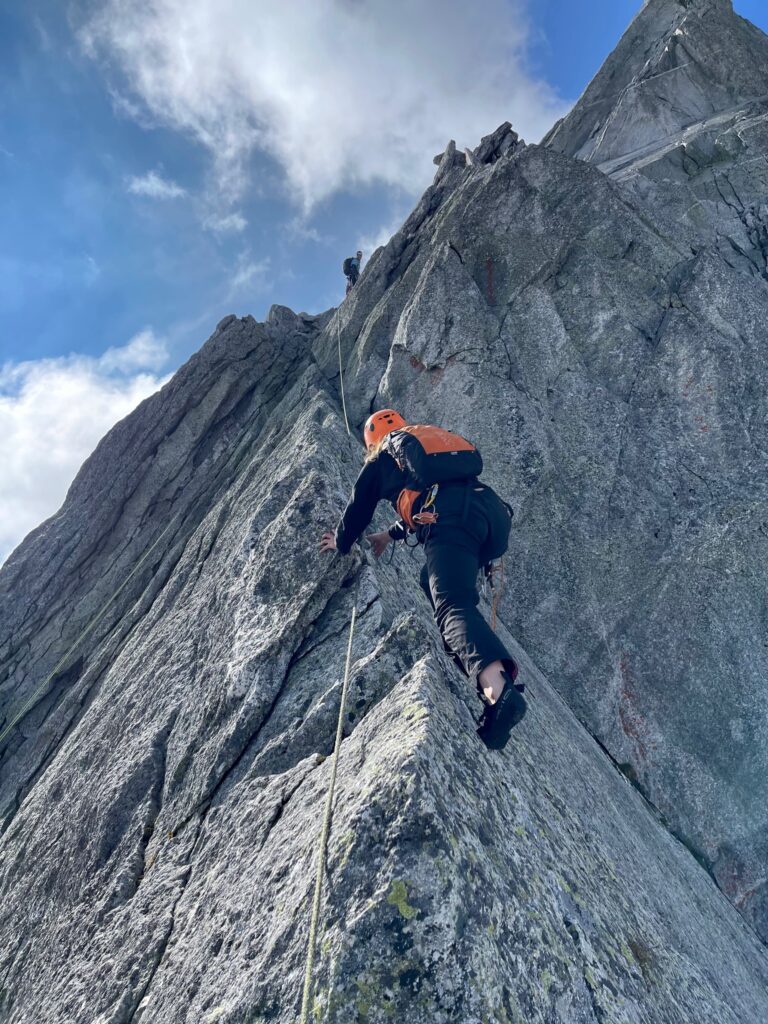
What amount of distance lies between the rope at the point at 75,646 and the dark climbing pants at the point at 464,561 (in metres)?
9.17

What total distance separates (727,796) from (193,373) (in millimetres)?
16627

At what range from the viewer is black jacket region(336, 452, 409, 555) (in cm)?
745

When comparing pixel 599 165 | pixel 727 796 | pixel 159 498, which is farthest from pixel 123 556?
pixel 599 165

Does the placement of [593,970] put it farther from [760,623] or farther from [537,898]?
[760,623]

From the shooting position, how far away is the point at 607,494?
11328mm

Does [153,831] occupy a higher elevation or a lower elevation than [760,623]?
higher

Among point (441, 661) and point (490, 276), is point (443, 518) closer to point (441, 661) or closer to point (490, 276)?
point (441, 661)

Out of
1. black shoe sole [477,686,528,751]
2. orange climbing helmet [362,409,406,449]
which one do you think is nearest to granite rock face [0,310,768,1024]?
black shoe sole [477,686,528,751]

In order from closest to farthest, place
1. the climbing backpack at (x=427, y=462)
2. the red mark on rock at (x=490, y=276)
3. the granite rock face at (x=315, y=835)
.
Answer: the granite rock face at (x=315, y=835) < the climbing backpack at (x=427, y=462) < the red mark on rock at (x=490, y=276)

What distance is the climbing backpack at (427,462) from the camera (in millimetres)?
7109

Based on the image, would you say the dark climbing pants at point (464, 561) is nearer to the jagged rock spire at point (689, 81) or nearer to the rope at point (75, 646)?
the rope at point (75, 646)

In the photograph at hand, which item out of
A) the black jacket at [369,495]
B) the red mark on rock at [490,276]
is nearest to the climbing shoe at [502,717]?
the black jacket at [369,495]

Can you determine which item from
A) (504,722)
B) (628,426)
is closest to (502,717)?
(504,722)

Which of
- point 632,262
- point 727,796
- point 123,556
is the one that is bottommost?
point 727,796
